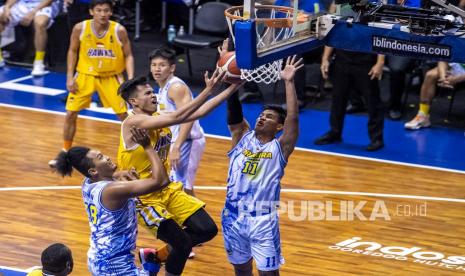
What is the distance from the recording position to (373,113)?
13.4 m

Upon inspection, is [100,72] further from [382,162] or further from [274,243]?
[274,243]

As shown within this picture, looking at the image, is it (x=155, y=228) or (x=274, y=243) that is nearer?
(x=274, y=243)

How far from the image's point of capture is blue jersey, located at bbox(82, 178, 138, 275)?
295 inches

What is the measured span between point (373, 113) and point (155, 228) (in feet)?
18.3

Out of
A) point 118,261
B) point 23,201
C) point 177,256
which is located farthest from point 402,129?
point 118,261

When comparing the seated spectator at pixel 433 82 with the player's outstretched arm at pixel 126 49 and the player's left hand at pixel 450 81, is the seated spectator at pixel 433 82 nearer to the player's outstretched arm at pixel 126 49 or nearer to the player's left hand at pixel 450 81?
the player's left hand at pixel 450 81

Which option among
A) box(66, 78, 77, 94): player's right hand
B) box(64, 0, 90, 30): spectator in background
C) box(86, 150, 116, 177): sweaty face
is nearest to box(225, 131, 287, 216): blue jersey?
box(86, 150, 116, 177): sweaty face

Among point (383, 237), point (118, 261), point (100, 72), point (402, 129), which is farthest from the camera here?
point (402, 129)

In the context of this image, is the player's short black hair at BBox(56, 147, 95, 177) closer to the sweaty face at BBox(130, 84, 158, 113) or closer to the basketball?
the sweaty face at BBox(130, 84, 158, 113)

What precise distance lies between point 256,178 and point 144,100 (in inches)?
42.7

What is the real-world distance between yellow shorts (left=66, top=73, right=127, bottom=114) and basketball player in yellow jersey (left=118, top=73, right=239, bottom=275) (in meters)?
4.01

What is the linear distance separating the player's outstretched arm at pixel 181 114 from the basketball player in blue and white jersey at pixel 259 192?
652mm

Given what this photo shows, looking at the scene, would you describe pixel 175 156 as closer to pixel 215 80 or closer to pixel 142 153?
pixel 142 153

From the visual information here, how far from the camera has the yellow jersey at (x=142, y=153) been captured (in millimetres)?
8414
